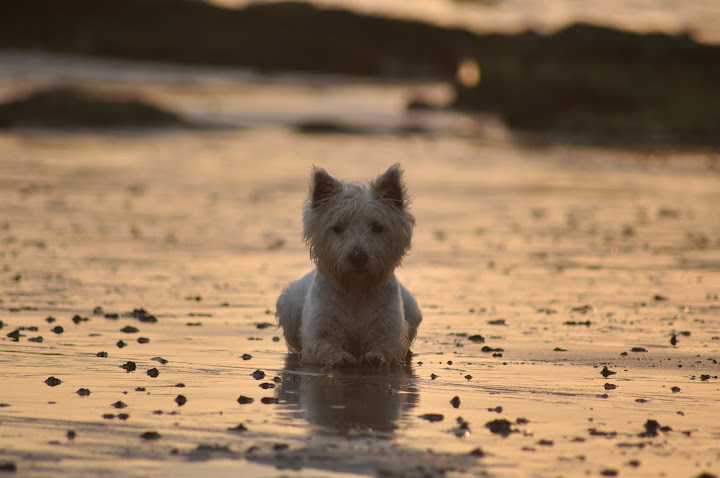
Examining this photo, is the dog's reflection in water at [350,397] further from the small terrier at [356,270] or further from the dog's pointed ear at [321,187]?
the dog's pointed ear at [321,187]

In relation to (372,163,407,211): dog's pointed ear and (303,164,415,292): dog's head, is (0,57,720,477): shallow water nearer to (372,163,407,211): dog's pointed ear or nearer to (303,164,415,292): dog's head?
(303,164,415,292): dog's head

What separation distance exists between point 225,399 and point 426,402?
1.53m

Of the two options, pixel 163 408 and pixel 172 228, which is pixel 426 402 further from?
pixel 172 228

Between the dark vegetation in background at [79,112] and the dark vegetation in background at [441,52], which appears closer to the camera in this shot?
the dark vegetation in background at [79,112]

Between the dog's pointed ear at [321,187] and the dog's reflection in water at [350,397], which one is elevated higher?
the dog's pointed ear at [321,187]

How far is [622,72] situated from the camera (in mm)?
68500

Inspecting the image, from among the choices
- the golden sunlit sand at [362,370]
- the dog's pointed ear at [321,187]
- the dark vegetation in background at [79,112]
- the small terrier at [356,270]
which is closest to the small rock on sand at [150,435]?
the golden sunlit sand at [362,370]

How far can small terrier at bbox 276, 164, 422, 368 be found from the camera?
1030cm

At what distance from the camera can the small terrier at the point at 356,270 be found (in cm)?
1030

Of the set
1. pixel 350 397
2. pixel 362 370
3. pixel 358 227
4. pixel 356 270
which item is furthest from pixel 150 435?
pixel 358 227

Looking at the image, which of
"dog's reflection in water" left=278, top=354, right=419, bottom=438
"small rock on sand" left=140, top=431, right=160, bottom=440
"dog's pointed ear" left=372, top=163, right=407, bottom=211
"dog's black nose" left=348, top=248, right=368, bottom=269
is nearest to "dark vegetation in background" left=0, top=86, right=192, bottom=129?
"dog's pointed ear" left=372, top=163, right=407, bottom=211

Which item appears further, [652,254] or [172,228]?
[172,228]

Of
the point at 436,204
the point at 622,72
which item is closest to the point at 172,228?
the point at 436,204

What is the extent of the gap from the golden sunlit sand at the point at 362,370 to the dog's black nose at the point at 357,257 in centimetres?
98
